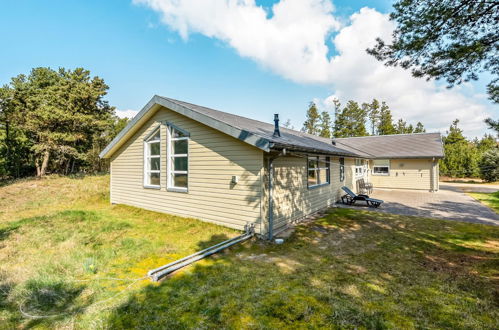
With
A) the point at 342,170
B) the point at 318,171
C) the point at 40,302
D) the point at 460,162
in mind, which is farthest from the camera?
the point at 460,162

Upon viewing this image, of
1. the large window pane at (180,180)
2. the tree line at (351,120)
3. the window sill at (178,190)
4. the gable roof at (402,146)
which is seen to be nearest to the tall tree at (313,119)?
the tree line at (351,120)

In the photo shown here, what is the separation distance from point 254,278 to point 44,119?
2209 cm

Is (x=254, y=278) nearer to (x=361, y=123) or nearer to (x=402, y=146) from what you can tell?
(x=402, y=146)

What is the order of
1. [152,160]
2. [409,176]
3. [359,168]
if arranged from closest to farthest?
1. [152,160]
2. [359,168]
3. [409,176]

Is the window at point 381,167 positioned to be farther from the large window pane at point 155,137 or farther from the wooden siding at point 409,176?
the large window pane at point 155,137

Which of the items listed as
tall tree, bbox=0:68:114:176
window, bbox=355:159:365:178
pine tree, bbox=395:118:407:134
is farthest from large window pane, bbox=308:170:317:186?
pine tree, bbox=395:118:407:134

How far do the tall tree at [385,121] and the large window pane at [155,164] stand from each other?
38.3 metres

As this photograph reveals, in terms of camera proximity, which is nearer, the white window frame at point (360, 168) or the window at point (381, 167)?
the white window frame at point (360, 168)

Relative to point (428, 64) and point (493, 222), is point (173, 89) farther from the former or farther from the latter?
point (493, 222)

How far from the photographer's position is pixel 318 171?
8734 mm

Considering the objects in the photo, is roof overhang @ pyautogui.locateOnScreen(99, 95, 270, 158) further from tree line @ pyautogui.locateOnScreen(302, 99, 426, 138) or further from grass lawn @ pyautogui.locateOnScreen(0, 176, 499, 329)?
tree line @ pyautogui.locateOnScreen(302, 99, 426, 138)

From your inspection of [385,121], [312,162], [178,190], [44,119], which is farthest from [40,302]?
[385,121]

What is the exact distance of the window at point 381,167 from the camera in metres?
16.8

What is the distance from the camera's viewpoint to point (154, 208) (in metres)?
8.28
